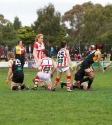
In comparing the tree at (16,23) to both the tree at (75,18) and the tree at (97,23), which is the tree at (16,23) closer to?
the tree at (75,18)

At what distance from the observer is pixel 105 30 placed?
7581 cm

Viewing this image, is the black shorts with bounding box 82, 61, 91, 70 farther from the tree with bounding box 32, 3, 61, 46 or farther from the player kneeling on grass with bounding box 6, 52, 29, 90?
the tree with bounding box 32, 3, 61, 46

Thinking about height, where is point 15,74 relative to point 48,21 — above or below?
below

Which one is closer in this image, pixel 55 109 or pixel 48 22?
pixel 55 109

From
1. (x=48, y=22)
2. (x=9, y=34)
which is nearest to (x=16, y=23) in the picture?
(x=9, y=34)

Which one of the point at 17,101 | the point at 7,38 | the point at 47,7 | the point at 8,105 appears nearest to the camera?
the point at 8,105

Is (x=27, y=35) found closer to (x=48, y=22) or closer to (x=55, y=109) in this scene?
(x=48, y=22)

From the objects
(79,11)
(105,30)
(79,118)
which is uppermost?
(79,11)

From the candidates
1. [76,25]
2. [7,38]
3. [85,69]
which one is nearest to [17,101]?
[85,69]

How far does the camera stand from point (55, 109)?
9766 millimetres

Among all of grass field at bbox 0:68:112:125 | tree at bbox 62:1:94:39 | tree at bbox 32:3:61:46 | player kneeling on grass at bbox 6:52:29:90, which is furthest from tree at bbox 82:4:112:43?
grass field at bbox 0:68:112:125

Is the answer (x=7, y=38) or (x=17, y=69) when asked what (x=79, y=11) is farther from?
(x=17, y=69)

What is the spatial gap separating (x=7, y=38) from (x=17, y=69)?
215 ft

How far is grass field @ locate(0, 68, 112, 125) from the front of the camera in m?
8.38
